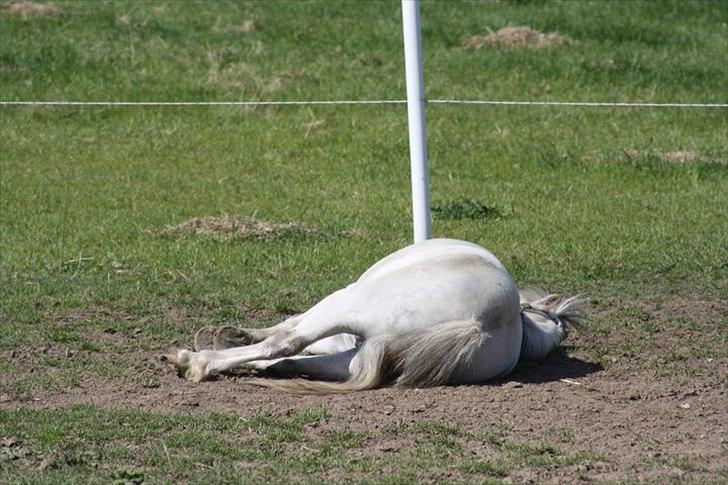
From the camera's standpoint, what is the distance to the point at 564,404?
5504mm

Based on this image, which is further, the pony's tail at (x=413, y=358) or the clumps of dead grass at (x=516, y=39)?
the clumps of dead grass at (x=516, y=39)

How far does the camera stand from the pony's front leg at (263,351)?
5.79 m

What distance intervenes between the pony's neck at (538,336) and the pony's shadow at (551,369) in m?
0.05

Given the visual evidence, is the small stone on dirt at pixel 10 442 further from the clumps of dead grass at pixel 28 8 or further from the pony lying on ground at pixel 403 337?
the clumps of dead grass at pixel 28 8

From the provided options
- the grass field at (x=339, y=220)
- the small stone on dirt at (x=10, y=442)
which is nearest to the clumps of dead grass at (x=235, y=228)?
the grass field at (x=339, y=220)

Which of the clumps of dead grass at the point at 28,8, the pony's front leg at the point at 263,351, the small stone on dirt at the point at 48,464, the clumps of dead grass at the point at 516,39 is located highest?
the small stone on dirt at the point at 48,464

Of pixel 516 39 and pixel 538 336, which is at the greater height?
pixel 538 336

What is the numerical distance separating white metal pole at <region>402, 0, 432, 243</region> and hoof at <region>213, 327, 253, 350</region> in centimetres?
141

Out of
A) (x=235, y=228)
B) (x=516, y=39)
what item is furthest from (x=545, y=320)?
(x=516, y=39)

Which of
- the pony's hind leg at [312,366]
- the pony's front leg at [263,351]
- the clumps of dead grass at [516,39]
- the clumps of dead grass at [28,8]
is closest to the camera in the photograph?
the pony's front leg at [263,351]

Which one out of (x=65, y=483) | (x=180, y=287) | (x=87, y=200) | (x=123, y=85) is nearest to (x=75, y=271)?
(x=180, y=287)

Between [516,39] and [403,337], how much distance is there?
998 centimetres

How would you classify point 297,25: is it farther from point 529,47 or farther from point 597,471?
point 597,471

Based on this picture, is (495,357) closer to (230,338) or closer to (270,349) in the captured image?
(270,349)
